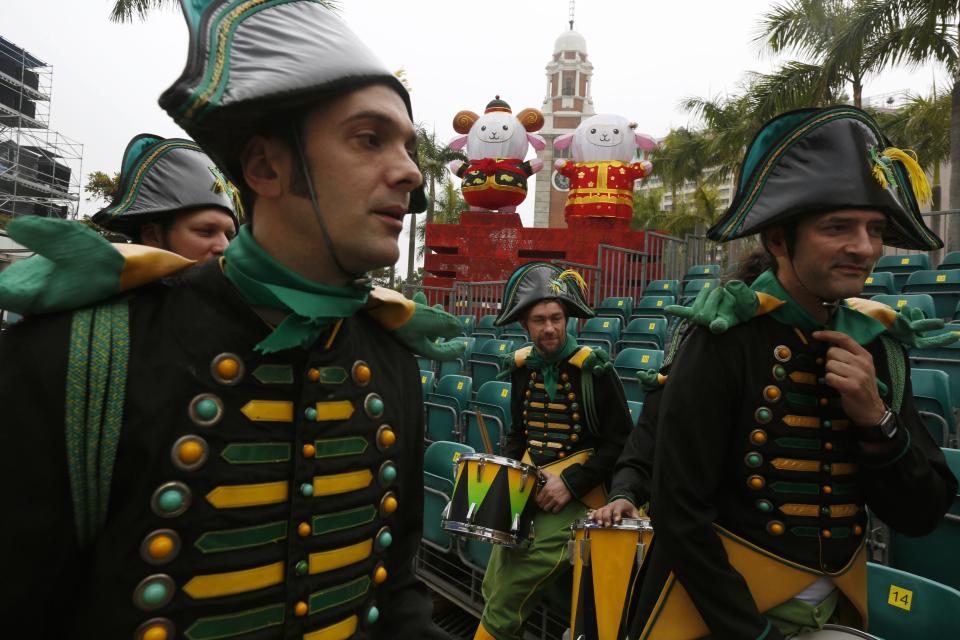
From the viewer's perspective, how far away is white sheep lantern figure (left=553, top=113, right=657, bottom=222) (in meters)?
14.4

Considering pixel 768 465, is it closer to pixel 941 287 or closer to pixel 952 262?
pixel 941 287

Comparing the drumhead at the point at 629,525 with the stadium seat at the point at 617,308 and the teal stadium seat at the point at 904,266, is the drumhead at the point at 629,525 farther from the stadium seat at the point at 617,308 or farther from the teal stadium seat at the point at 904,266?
the teal stadium seat at the point at 904,266

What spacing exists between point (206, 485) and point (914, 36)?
1419cm

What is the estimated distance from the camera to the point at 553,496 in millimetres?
3229

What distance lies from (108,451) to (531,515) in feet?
8.07

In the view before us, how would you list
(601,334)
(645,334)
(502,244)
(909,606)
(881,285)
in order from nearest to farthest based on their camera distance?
(909,606)
(881,285)
(645,334)
(601,334)
(502,244)

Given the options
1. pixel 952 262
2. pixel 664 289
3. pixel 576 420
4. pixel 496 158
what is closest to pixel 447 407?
pixel 576 420

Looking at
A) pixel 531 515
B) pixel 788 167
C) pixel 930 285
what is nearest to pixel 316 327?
pixel 788 167

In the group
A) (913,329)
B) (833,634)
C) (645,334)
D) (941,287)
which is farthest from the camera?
(645,334)

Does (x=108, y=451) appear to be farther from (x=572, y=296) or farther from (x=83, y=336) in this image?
(x=572, y=296)

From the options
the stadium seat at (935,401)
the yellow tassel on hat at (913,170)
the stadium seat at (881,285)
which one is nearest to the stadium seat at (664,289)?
the stadium seat at (881,285)

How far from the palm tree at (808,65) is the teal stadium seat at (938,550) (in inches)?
478

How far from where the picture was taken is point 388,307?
4.73 feet

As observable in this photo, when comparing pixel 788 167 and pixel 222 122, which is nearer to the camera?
pixel 222 122
